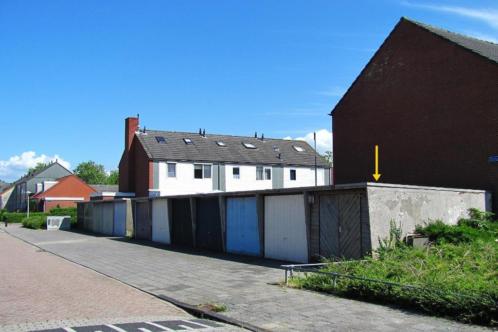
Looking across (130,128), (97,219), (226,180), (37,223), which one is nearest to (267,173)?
(226,180)

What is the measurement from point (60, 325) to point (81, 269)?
359 inches

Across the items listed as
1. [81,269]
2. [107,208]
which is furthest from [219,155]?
[81,269]

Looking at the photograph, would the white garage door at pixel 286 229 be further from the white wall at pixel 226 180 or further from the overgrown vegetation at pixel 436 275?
the white wall at pixel 226 180

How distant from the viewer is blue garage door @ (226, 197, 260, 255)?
20094 mm

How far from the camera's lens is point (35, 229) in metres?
44.7

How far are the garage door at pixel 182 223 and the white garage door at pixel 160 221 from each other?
73 cm

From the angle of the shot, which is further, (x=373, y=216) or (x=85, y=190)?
(x=85, y=190)

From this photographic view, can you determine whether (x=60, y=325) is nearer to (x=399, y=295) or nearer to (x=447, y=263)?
(x=399, y=295)

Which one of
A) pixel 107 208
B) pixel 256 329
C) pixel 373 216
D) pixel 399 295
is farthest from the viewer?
pixel 107 208

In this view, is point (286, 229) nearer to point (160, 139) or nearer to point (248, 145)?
point (160, 139)

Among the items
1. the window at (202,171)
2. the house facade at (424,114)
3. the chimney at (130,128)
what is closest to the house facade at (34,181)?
the chimney at (130,128)

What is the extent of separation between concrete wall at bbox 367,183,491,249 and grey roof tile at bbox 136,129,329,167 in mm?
30111

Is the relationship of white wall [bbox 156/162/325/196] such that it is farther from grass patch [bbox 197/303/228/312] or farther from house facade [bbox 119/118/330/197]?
grass patch [bbox 197/303/228/312]

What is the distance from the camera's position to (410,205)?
15.7m
